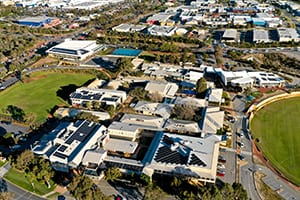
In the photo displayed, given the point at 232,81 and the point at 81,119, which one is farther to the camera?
the point at 232,81

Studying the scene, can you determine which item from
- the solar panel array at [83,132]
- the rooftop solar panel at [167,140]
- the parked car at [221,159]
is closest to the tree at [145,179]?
the rooftop solar panel at [167,140]

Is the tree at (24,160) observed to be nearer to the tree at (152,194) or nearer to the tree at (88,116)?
the tree at (88,116)

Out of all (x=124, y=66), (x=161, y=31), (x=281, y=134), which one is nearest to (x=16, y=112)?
(x=124, y=66)

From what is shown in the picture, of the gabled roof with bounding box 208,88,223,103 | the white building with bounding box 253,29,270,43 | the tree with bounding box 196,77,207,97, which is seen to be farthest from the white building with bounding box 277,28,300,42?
the tree with bounding box 196,77,207,97

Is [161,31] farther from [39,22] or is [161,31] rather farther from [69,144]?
[69,144]

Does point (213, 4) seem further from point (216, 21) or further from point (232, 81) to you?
point (232, 81)

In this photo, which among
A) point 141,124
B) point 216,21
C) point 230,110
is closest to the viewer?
point 141,124

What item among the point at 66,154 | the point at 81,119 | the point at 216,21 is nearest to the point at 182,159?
the point at 66,154
